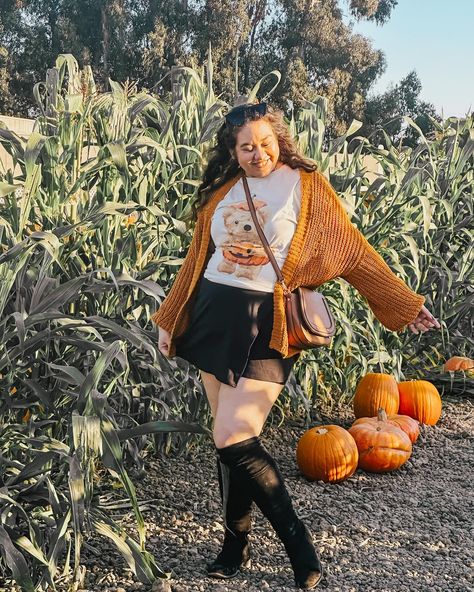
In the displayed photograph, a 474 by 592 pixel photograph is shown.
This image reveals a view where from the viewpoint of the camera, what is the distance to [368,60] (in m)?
35.3

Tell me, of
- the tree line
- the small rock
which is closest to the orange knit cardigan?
the small rock

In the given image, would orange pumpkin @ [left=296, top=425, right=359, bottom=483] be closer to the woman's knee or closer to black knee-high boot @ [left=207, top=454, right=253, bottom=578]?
black knee-high boot @ [left=207, top=454, right=253, bottom=578]

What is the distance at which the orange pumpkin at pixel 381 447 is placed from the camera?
3.47m

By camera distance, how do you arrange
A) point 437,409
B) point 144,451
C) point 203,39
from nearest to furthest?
1. point 144,451
2. point 437,409
3. point 203,39

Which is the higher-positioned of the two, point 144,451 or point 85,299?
point 85,299

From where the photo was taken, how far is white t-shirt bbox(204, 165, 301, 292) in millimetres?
2357

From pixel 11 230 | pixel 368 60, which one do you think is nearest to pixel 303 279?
pixel 11 230

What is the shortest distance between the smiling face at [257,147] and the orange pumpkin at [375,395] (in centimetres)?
174

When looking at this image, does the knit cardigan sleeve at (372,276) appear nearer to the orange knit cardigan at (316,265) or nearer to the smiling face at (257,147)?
the orange knit cardigan at (316,265)

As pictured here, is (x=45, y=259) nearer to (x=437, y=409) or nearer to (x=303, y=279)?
(x=303, y=279)

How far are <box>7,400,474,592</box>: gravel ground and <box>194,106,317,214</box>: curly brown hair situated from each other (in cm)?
111

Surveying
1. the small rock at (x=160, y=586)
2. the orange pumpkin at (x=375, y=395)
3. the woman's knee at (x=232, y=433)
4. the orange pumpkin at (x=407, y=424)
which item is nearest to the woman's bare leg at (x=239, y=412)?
the woman's knee at (x=232, y=433)

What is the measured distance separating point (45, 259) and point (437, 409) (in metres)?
2.36

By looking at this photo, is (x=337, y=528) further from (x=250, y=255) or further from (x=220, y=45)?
(x=220, y=45)
